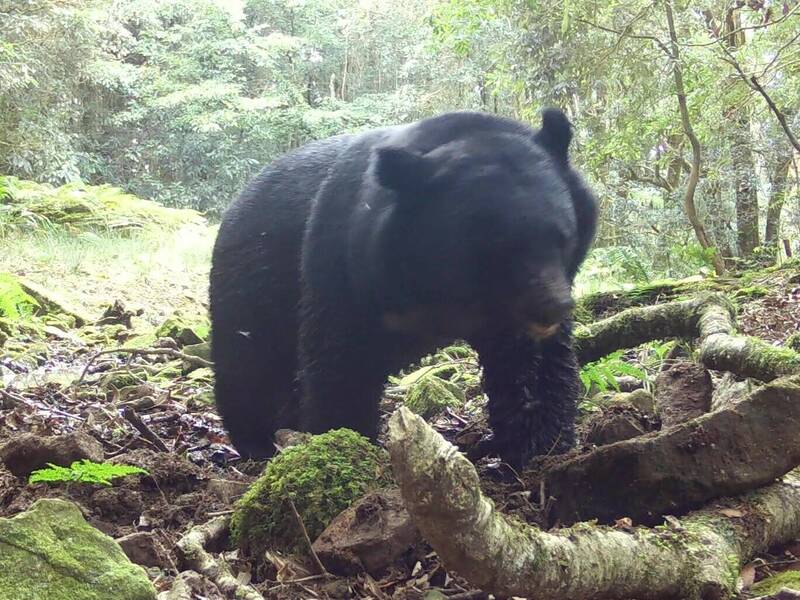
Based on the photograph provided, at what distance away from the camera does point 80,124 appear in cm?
2544

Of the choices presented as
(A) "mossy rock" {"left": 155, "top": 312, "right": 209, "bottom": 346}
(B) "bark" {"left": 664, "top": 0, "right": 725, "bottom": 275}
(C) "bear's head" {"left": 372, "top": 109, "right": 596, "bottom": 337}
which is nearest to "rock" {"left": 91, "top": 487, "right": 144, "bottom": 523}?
(C) "bear's head" {"left": 372, "top": 109, "right": 596, "bottom": 337}

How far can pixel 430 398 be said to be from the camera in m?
5.09

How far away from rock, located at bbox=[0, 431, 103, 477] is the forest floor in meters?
0.05

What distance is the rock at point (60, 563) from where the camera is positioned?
185 centimetres

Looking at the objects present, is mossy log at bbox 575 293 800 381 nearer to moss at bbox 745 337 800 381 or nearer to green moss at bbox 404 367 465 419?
moss at bbox 745 337 800 381

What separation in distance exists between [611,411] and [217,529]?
7.01 ft

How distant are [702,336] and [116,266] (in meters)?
12.1

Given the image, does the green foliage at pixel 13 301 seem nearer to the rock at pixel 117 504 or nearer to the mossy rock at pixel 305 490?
the rock at pixel 117 504

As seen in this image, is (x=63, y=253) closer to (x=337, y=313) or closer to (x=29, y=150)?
(x=29, y=150)

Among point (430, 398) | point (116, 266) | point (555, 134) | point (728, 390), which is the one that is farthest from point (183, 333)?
point (116, 266)

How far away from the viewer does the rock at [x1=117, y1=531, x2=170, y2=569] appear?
2.46 meters

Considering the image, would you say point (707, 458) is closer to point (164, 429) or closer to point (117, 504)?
point (117, 504)

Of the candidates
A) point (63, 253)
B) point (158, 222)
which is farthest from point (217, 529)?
point (158, 222)

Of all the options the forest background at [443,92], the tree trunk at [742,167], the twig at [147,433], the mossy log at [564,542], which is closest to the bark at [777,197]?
the forest background at [443,92]
